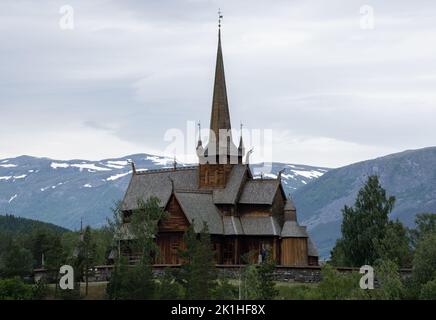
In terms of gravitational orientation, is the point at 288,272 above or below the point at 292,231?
below

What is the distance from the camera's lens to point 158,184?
365ft

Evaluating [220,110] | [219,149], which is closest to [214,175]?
[219,149]

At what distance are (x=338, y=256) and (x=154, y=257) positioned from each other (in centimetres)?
2445

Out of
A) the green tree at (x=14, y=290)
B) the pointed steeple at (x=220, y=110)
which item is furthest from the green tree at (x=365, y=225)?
the green tree at (x=14, y=290)

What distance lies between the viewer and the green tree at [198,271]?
77.0 meters

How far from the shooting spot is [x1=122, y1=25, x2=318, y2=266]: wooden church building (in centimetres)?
10044

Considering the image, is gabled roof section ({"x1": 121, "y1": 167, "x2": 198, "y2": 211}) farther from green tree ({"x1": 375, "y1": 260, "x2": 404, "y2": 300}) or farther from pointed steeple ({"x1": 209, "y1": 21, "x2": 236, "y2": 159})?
green tree ({"x1": 375, "y1": 260, "x2": 404, "y2": 300})

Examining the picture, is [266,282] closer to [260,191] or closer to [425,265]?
[425,265]

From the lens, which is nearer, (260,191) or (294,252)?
(294,252)

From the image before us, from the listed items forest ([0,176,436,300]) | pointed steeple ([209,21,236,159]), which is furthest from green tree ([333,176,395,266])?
pointed steeple ([209,21,236,159])

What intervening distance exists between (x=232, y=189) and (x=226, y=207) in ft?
7.10

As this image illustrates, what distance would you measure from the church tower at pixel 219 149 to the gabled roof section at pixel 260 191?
2860 mm
